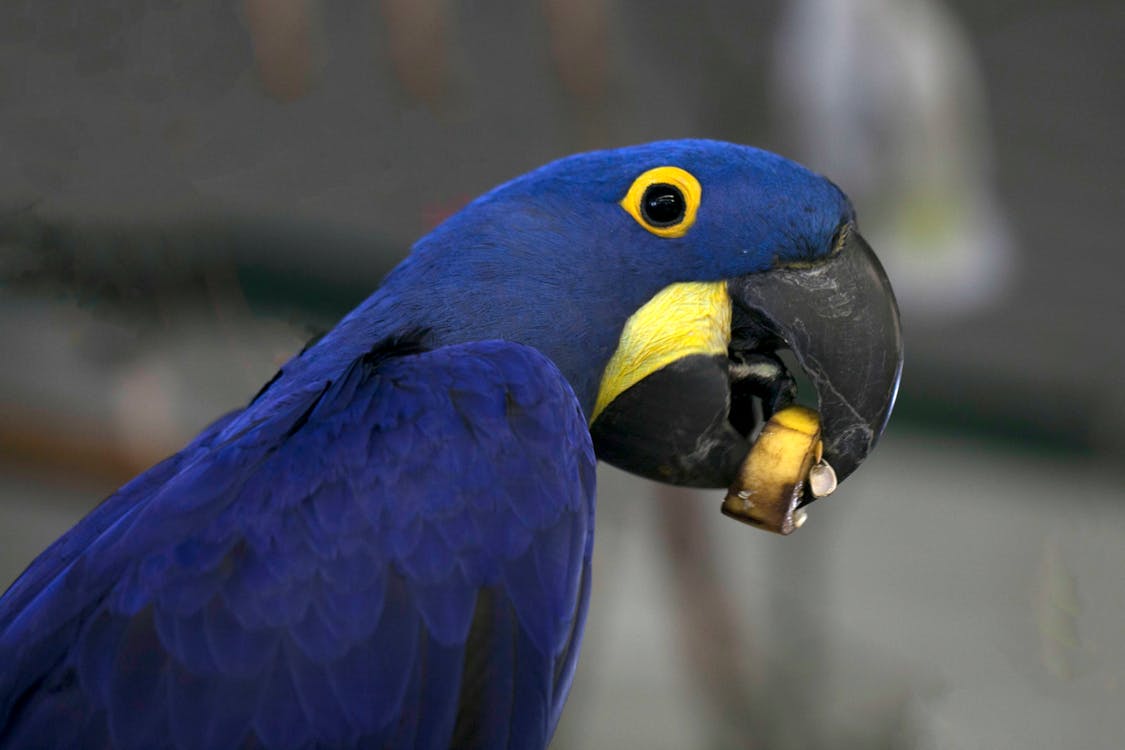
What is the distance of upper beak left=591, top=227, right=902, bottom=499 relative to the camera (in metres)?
0.96

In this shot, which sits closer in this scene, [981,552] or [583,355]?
[583,355]

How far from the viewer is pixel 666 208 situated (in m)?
1.04

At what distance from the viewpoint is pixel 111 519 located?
0.98 m

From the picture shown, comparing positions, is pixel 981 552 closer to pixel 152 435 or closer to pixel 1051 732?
pixel 1051 732

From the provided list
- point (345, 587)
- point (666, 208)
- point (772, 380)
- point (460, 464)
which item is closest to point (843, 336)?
point (772, 380)

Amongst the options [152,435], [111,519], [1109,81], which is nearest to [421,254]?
[111,519]

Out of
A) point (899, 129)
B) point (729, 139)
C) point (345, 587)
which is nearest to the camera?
point (345, 587)

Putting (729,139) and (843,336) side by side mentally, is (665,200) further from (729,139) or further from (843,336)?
(729,139)

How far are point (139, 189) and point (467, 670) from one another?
1.11 meters

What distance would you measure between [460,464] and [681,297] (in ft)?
0.98

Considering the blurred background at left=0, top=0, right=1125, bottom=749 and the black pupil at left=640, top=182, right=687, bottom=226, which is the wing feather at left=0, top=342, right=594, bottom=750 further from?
the blurred background at left=0, top=0, right=1125, bottom=749

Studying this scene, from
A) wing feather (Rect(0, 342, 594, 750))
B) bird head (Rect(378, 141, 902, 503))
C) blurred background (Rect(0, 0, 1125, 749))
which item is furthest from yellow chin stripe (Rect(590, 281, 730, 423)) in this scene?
blurred background (Rect(0, 0, 1125, 749))

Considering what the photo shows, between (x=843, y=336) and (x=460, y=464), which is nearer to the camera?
(x=460, y=464)

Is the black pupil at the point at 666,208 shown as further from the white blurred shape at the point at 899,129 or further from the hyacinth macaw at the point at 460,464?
the white blurred shape at the point at 899,129
